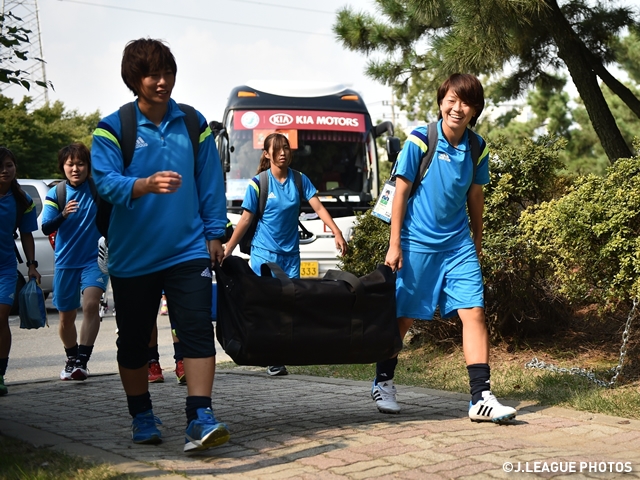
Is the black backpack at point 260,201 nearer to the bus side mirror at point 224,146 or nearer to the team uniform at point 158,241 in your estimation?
the team uniform at point 158,241

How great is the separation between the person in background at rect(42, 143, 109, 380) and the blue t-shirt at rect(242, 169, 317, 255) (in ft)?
4.26

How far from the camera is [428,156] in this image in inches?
204

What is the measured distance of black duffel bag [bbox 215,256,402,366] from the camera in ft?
15.1

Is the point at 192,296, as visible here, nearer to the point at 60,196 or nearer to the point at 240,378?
the point at 240,378

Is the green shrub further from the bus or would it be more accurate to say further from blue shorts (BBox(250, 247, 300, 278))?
the bus

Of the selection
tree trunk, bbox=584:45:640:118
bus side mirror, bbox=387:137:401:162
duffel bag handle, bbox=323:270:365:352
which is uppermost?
tree trunk, bbox=584:45:640:118

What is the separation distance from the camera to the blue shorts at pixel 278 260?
24.0 ft

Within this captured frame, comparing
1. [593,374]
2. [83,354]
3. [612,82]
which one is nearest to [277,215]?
[83,354]

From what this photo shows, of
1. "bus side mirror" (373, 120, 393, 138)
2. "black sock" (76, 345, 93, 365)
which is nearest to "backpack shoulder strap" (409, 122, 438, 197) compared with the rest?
"black sock" (76, 345, 93, 365)

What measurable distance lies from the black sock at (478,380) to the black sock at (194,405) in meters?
1.51

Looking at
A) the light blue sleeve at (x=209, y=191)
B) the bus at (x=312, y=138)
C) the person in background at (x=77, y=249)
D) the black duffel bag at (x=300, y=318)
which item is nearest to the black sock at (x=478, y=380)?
the black duffel bag at (x=300, y=318)

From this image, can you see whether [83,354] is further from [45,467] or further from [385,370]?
[45,467]

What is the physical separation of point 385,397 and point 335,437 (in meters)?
0.77

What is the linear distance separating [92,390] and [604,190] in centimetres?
388
